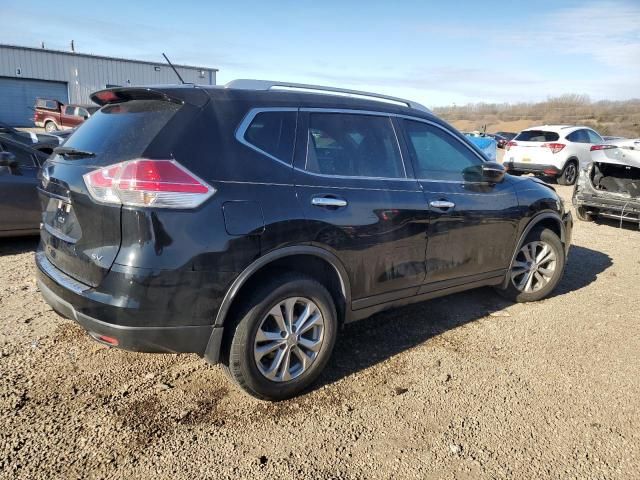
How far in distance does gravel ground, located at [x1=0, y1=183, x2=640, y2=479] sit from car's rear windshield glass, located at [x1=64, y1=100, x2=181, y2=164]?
146 centimetres

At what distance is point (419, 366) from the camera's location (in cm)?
350

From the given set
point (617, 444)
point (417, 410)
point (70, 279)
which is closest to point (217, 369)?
point (70, 279)

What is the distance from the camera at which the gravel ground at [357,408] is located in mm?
2480

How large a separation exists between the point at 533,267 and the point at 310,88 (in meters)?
2.91

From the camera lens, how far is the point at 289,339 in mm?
2930

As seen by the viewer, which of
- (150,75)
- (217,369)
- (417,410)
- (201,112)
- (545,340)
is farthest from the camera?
(150,75)

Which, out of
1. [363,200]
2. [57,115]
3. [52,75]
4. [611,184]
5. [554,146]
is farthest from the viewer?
[52,75]

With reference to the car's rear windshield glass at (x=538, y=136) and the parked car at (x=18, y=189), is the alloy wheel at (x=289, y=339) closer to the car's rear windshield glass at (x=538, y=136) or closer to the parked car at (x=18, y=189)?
the parked car at (x=18, y=189)

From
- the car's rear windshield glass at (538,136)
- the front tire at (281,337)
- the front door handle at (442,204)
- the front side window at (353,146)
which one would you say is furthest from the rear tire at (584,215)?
the front tire at (281,337)

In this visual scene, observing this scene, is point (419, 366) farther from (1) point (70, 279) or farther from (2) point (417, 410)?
(1) point (70, 279)

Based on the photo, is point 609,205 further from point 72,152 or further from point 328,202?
point 72,152

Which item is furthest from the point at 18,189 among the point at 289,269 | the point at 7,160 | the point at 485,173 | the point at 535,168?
the point at 535,168

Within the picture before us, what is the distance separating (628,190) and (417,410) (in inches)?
299

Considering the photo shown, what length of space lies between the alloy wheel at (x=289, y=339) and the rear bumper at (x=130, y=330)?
314mm
